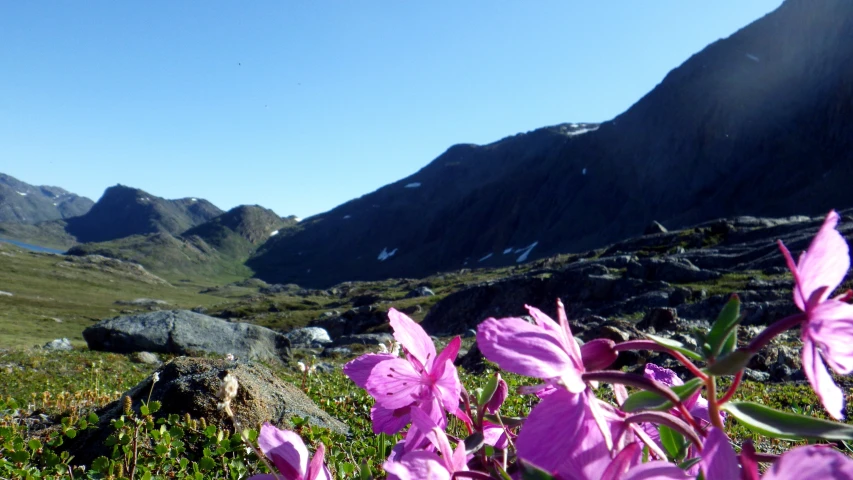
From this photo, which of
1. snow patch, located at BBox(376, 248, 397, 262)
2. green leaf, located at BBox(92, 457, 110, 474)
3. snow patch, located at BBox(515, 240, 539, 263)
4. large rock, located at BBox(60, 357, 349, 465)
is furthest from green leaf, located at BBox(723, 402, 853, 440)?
snow patch, located at BBox(376, 248, 397, 262)

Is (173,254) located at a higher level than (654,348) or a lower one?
lower

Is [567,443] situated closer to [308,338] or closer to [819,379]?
[819,379]

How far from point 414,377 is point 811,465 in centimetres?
59

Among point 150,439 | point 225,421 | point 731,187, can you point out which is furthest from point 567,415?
point 731,187

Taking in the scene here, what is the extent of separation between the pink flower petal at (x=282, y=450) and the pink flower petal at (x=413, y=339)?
0.24 m

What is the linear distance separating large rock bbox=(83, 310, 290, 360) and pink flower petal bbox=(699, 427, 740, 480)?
14.4m

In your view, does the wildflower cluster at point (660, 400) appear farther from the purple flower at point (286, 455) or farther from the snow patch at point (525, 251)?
the snow patch at point (525, 251)

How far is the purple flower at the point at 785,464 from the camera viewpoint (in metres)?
0.54

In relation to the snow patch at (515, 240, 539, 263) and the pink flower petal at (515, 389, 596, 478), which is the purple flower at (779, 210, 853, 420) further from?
the snow patch at (515, 240, 539, 263)

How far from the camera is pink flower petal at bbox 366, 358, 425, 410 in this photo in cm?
98

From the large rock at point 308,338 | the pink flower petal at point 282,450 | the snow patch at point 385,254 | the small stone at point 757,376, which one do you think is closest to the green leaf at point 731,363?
the pink flower petal at point 282,450

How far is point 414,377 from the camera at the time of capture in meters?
0.99

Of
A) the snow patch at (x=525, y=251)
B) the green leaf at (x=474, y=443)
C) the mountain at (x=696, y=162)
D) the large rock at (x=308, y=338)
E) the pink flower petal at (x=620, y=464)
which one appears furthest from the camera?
the snow patch at (x=525, y=251)

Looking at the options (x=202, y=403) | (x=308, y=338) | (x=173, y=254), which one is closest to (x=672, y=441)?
(x=202, y=403)
